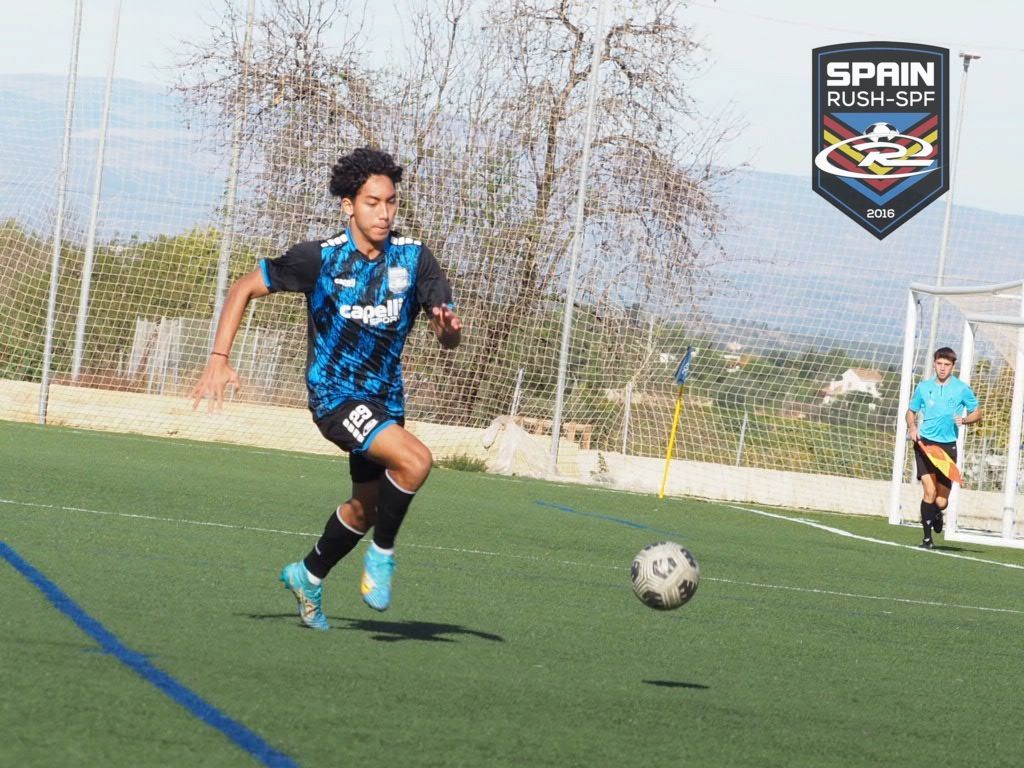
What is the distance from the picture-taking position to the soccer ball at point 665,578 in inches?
239

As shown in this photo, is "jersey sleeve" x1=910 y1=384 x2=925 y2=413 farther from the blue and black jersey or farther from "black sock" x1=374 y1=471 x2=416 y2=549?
"black sock" x1=374 y1=471 x2=416 y2=549

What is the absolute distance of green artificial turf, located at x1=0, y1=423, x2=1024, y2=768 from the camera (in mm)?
4230

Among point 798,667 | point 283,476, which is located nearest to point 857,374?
point 283,476

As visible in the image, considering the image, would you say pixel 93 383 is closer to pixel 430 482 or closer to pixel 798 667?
pixel 430 482

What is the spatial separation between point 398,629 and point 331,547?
417 mm

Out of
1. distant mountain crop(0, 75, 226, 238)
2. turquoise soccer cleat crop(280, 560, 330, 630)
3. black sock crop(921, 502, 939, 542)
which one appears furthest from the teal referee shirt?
turquoise soccer cleat crop(280, 560, 330, 630)

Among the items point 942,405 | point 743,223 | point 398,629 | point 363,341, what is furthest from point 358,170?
point 743,223

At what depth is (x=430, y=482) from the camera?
15344mm

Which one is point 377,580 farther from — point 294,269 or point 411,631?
point 294,269

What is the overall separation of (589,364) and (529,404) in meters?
0.89

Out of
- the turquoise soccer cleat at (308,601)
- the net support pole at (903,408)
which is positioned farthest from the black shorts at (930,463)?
the turquoise soccer cleat at (308,601)

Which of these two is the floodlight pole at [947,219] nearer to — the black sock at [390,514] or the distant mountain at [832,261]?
the distant mountain at [832,261]

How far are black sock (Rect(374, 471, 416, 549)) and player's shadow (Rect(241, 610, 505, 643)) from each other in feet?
1.08

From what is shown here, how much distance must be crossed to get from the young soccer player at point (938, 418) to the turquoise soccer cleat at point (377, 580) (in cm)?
955
